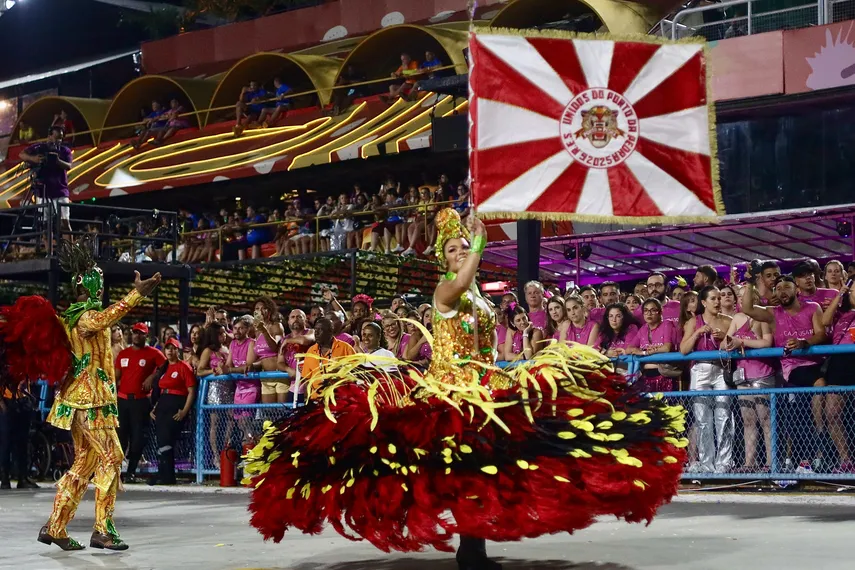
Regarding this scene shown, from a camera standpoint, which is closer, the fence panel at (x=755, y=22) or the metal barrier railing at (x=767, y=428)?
the metal barrier railing at (x=767, y=428)

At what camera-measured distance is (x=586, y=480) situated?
21.2 feet

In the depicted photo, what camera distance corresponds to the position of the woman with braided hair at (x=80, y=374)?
29.2ft

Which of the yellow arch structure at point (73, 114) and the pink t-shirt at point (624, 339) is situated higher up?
the yellow arch structure at point (73, 114)

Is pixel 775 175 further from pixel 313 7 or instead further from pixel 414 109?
pixel 313 7

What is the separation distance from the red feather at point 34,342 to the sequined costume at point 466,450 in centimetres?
241

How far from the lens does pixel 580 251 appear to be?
64.3 ft

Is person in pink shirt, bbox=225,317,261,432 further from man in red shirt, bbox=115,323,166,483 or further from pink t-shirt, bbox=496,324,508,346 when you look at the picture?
pink t-shirt, bbox=496,324,508,346

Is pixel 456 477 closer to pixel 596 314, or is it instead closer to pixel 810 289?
pixel 810 289

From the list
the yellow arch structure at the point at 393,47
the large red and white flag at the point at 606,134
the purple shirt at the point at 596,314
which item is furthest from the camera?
the yellow arch structure at the point at 393,47

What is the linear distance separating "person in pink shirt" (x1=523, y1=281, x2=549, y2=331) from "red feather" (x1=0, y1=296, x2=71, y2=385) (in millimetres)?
5328

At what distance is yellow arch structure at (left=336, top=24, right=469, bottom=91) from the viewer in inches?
1006

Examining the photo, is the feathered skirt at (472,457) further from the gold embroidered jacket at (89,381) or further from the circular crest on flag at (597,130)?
the gold embroidered jacket at (89,381)

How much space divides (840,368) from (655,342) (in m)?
1.83

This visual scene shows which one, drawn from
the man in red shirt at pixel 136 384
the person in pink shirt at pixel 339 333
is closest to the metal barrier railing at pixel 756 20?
the person in pink shirt at pixel 339 333
